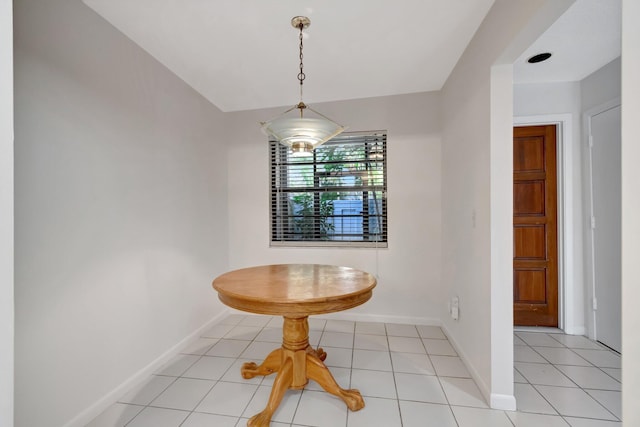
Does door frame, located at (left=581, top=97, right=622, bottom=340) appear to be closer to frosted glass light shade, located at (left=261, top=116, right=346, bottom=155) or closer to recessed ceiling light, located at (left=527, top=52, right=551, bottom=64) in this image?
recessed ceiling light, located at (left=527, top=52, right=551, bottom=64)

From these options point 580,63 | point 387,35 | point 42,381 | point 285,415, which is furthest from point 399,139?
point 42,381

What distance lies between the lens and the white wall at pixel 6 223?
646mm

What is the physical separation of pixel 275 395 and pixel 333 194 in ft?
6.63

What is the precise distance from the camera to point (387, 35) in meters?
1.85

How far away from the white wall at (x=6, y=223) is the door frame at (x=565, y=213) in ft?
11.2

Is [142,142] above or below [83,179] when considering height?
above

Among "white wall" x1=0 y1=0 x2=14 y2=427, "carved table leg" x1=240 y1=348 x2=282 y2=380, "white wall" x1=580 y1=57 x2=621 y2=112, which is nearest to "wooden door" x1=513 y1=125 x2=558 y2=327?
"white wall" x1=580 y1=57 x2=621 y2=112

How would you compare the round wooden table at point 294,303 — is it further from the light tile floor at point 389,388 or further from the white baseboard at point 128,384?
the white baseboard at point 128,384

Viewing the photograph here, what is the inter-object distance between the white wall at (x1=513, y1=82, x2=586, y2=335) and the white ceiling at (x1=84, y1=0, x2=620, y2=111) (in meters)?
0.18

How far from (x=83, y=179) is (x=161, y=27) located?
1.11 m

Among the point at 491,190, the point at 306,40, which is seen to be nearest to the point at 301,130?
the point at 306,40

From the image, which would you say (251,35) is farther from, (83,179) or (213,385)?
(213,385)

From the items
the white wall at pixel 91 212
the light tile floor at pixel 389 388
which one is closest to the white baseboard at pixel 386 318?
the light tile floor at pixel 389 388

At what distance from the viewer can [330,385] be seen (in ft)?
5.32
